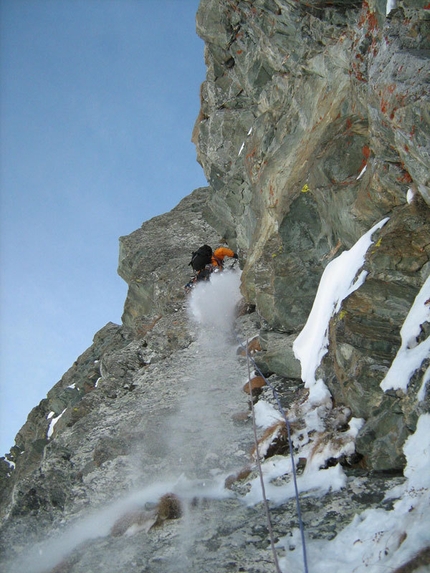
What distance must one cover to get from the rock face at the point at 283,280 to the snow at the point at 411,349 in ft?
0.28

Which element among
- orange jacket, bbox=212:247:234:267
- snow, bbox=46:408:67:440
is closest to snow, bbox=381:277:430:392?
orange jacket, bbox=212:247:234:267

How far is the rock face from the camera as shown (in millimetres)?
6844

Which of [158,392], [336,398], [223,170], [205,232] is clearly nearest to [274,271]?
[158,392]

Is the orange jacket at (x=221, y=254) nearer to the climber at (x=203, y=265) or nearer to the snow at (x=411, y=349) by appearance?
the climber at (x=203, y=265)

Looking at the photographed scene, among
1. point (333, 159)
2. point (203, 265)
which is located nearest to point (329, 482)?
point (333, 159)

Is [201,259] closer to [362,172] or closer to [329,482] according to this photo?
[362,172]

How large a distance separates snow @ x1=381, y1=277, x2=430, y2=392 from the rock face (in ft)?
0.28

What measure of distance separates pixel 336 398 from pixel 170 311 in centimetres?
1076

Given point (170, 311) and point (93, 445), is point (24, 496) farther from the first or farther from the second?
point (170, 311)

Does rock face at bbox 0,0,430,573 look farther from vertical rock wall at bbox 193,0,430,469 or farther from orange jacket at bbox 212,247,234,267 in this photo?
orange jacket at bbox 212,247,234,267

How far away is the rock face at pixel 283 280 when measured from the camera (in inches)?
269

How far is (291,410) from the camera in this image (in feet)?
30.1

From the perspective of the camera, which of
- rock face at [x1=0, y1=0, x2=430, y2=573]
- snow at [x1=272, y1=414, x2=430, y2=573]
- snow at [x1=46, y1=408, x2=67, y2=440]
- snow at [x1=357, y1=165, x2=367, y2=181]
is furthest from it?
snow at [x1=46, y1=408, x2=67, y2=440]

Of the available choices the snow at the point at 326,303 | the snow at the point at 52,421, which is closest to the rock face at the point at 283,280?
the snow at the point at 326,303
